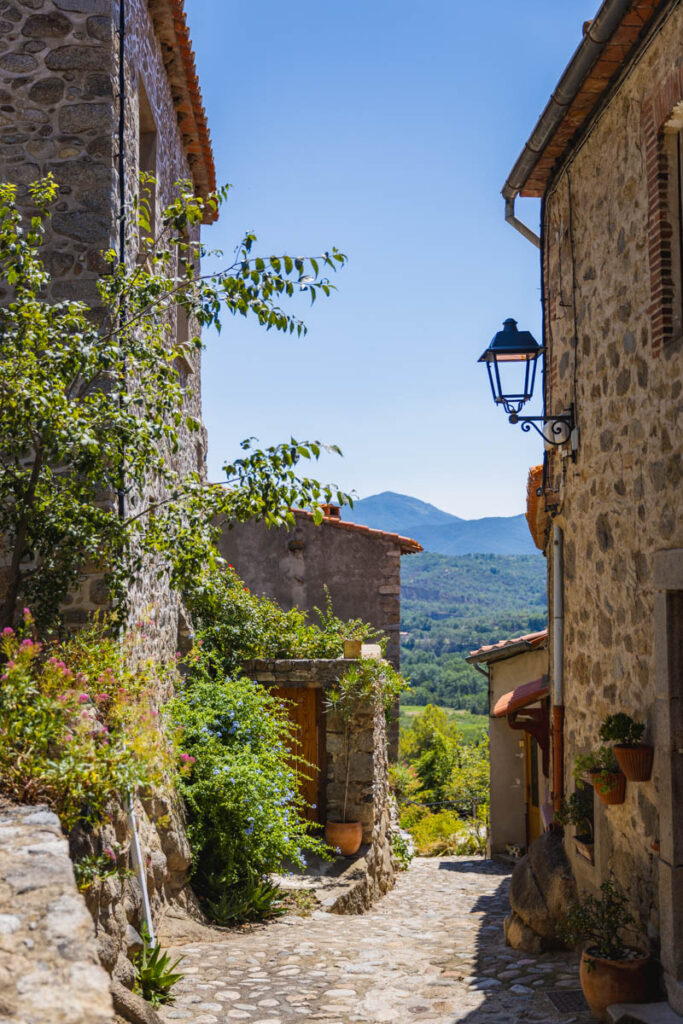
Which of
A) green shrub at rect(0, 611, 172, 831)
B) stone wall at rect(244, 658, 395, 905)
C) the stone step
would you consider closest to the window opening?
green shrub at rect(0, 611, 172, 831)

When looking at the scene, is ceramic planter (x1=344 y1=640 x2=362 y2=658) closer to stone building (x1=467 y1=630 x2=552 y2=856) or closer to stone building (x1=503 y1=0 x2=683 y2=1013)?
stone building (x1=467 y1=630 x2=552 y2=856)

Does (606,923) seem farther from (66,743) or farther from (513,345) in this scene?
(513,345)

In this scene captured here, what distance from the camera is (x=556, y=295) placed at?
24.0 feet

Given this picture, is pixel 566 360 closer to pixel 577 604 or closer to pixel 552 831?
pixel 577 604

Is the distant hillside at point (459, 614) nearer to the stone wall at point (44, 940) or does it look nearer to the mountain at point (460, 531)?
the mountain at point (460, 531)

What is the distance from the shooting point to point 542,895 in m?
6.84

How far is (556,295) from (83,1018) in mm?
6231

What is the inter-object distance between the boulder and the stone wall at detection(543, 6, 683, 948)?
0.58 feet

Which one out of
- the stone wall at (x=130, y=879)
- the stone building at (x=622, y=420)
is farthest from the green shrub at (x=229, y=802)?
the stone building at (x=622, y=420)

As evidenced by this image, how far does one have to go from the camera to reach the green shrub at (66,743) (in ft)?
13.3

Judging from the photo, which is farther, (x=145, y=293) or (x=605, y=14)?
(x=145, y=293)

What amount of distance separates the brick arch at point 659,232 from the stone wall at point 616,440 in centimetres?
3

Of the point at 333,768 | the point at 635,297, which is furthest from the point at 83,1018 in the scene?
the point at 333,768

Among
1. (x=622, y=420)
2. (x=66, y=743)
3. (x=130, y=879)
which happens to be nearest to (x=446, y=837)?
(x=130, y=879)
